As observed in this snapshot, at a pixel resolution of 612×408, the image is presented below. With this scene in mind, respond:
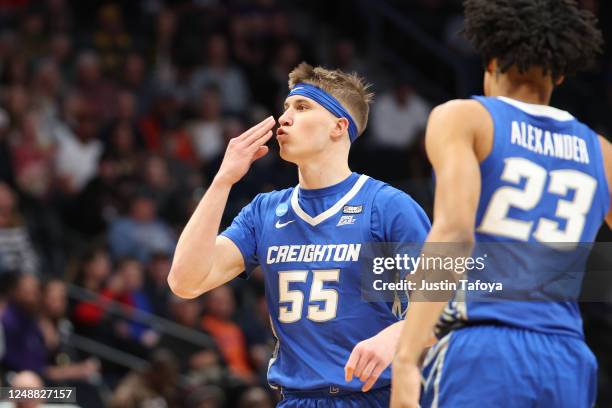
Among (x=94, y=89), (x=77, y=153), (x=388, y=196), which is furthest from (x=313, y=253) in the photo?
(x=94, y=89)

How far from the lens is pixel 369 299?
5371 mm

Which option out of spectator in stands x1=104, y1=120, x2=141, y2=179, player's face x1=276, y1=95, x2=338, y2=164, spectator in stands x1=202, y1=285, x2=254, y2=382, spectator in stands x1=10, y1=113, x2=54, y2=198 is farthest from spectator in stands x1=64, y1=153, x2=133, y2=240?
player's face x1=276, y1=95, x2=338, y2=164

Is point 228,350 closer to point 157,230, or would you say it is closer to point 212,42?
point 157,230

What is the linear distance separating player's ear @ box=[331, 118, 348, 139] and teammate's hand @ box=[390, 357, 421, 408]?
2171 mm

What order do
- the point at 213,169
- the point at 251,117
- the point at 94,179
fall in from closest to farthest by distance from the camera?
the point at 94,179 < the point at 213,169 < the point at 251,117

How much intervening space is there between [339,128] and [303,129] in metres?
0.25

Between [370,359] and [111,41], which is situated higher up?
[111,41]

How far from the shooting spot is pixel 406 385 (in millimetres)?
3756

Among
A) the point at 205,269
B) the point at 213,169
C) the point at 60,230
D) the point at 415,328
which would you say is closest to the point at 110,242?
the point at 60,230

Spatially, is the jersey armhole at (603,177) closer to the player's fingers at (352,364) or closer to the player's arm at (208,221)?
the player's fingers at (352,364)

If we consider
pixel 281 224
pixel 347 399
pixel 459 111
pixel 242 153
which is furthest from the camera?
pixel 281 224

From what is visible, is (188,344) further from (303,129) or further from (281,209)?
(303,129)

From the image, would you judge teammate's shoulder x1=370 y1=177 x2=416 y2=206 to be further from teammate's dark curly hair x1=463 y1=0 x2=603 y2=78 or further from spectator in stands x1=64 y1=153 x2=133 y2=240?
spectator in stands x1=64 y1=153 x2=133 y2=240

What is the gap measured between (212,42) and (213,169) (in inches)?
99.1
